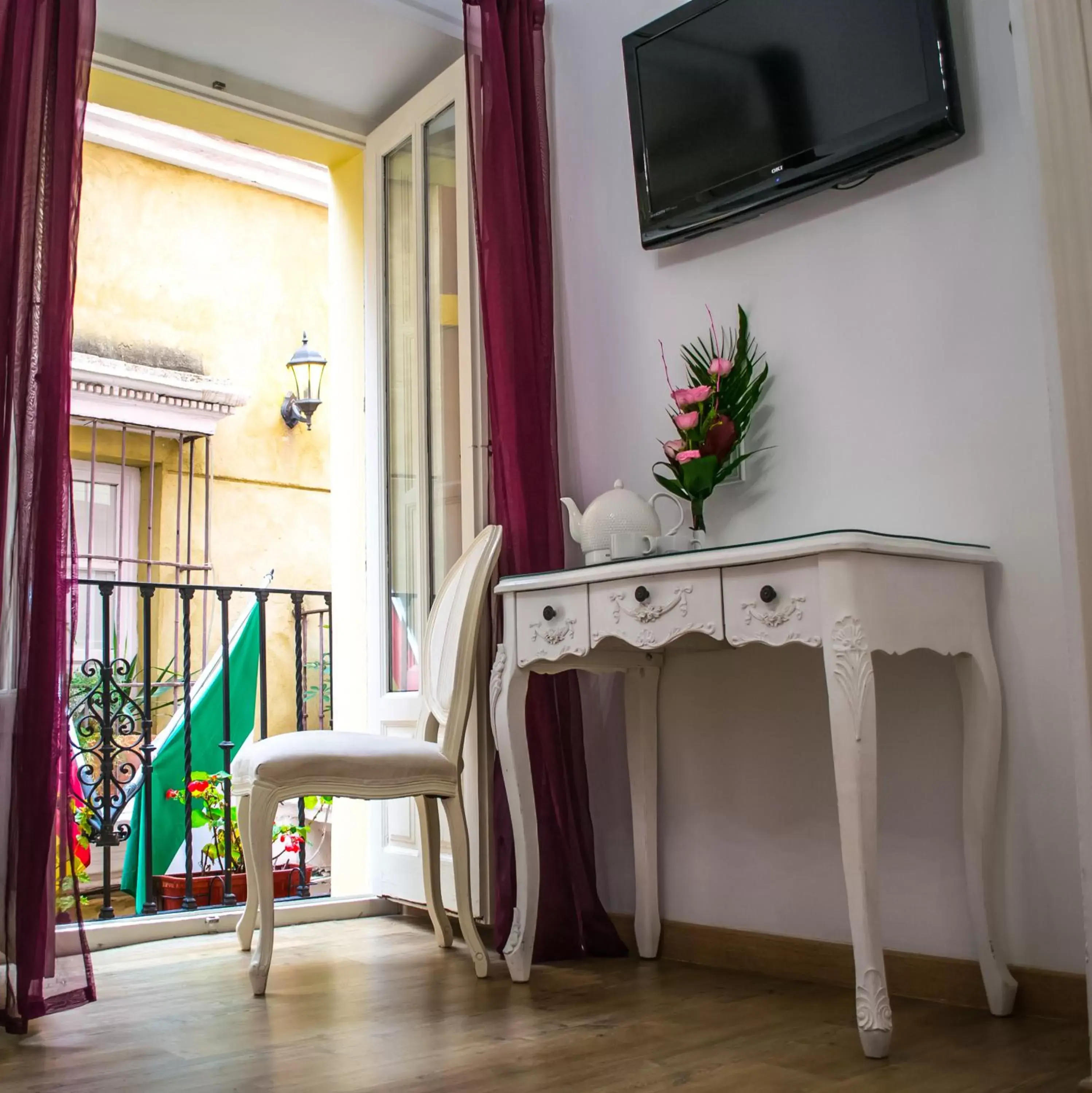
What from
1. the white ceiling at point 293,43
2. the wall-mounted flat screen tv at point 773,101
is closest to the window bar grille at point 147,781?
the white ceiling at point 293,43

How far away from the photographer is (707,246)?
270 cm

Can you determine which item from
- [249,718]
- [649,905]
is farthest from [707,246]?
[249,718]

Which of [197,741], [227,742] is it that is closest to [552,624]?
[227,742]

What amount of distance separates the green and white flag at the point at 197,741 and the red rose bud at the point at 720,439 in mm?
2393

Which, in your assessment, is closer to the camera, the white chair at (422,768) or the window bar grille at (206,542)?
the white chair at (422,768)

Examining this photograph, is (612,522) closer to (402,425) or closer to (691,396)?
(691,396)

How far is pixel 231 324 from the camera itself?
6.66m

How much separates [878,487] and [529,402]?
0.96 meters

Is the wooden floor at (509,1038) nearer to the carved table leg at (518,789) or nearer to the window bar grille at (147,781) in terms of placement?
the carved table leg at (518,789)

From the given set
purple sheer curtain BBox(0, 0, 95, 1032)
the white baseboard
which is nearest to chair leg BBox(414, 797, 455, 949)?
the white baseboard

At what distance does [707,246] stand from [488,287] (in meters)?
0.57

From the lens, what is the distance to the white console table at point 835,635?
175cm

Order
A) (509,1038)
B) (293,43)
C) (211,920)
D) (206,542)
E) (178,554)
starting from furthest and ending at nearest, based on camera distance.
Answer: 1. (206,542)
2. (178,554)
3. (293,43)
4. (211,920)
5. (509,1038)

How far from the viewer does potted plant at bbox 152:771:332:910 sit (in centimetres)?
431
